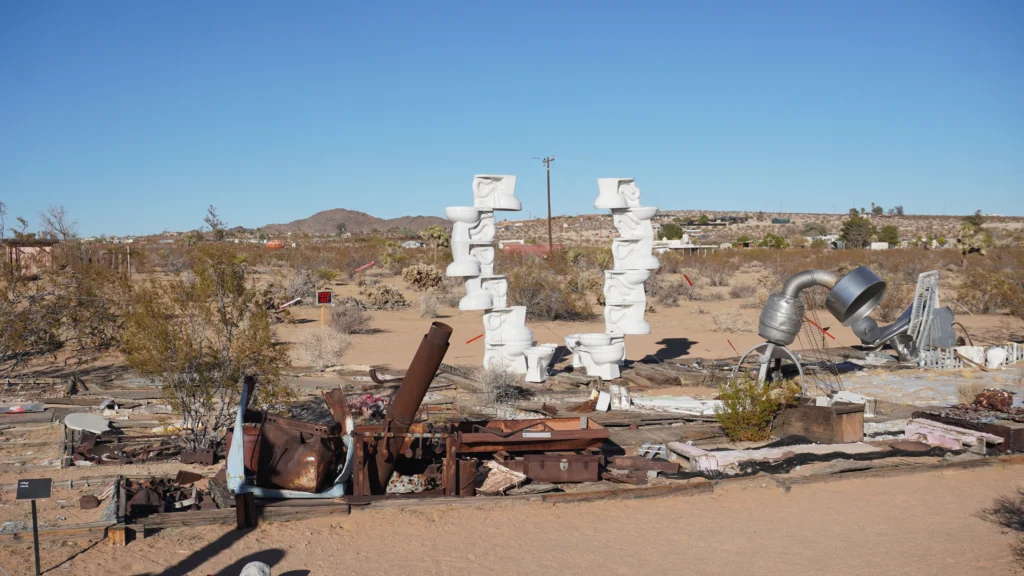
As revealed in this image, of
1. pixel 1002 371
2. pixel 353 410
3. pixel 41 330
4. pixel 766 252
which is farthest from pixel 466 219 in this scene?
pixel 766 252

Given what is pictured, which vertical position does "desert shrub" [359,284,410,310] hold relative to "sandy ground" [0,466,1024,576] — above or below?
above

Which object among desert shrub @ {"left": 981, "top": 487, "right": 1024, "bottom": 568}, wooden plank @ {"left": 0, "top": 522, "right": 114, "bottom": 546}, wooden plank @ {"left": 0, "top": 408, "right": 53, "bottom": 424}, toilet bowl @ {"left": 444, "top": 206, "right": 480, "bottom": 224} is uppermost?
toilet bowl @ {"left": 444, "top": 206, "right": 480, "bottom": 224}

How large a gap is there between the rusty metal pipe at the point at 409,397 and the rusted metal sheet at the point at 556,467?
4.31 ft

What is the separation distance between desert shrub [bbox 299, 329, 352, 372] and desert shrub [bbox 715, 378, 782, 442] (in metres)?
8.41

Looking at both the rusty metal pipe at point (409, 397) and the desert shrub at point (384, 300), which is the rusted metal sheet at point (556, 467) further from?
the desert shrub at point (384, 300)

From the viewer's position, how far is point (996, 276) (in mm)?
26422

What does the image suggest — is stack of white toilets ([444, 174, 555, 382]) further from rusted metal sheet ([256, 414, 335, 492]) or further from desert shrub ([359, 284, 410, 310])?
desert shrub ([359, 284, 410, 310])

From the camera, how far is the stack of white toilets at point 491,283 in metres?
15.3

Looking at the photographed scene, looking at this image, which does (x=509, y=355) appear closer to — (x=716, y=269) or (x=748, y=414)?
(x=748, y=414)

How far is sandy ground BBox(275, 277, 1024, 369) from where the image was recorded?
20078mm

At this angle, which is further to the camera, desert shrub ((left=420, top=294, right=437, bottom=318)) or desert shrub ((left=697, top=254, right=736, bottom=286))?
desert shrub ((left=697, top=254, right=736, bottom=286))

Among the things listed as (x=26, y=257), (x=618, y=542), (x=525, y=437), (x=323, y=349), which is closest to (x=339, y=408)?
(x=525, y=437)

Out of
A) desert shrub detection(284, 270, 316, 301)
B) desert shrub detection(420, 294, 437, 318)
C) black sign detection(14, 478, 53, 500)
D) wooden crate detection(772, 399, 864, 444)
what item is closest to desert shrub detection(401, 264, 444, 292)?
desert shrub detection(284, 270, 316, 301)

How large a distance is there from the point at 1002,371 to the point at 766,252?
42.5m
